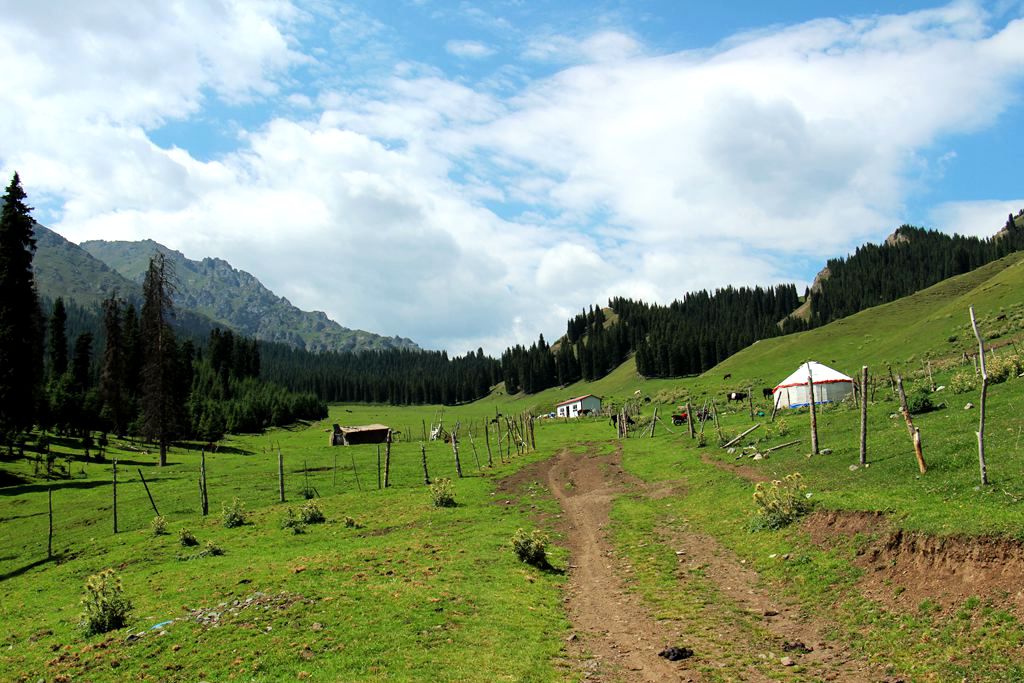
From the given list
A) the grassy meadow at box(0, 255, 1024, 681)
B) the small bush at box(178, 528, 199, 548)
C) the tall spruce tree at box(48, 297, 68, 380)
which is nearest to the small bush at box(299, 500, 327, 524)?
the grassy meadow at box(0, 255, 1024, 681)

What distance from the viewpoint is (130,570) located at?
2511 centimetres

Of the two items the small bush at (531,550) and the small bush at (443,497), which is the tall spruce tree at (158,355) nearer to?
the small bush at (443,497)

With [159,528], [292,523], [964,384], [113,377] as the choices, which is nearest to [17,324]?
[159,528]

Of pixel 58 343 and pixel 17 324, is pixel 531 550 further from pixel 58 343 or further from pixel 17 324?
pixel 58 343

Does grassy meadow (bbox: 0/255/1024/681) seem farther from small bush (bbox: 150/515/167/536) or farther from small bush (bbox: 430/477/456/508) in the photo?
small bush (bbox: 430/477/456/508)

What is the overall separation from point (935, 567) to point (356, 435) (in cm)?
8103

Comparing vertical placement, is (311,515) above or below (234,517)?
above

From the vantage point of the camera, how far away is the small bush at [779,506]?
66.1 feet

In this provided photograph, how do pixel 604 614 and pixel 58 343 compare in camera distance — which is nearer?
pixel 604 614

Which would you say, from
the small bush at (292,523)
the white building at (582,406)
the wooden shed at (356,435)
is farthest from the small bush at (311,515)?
the white building at (582,406)

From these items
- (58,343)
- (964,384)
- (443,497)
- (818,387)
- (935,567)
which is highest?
(58,343)

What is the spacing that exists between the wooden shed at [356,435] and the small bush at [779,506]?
71.4 metres

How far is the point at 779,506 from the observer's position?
2056cm

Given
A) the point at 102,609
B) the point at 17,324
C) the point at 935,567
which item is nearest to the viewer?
the point at 935,567
